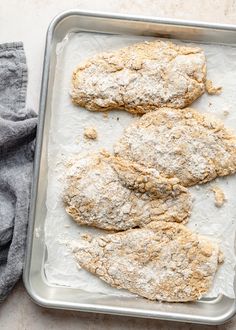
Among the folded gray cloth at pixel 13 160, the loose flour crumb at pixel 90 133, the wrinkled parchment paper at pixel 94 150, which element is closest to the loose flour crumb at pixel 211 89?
the wrinkled parchment paper at pixel 94 150

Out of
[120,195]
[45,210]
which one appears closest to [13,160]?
[45,210]

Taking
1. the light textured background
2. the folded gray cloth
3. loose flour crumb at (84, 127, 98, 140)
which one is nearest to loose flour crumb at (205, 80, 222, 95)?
the light textured background

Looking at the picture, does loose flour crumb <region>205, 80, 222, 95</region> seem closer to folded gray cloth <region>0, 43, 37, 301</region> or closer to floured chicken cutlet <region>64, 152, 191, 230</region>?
floured chicken cutlet <region>64, 152, 191, 230</region>

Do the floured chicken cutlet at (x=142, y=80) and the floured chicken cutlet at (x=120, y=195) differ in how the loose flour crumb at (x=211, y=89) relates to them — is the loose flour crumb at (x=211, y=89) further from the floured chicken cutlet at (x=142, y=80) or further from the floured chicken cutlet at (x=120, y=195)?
the floured chicken cutlet at (x=120, y=195)

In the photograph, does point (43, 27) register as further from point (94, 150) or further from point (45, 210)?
point (45, 210)

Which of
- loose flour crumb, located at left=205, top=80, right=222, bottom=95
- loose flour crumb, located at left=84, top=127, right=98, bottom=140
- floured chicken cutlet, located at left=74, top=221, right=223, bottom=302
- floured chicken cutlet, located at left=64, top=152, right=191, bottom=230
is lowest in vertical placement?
floured chicken cutlet, located at left=74, top=221, right=223, bottom=302
